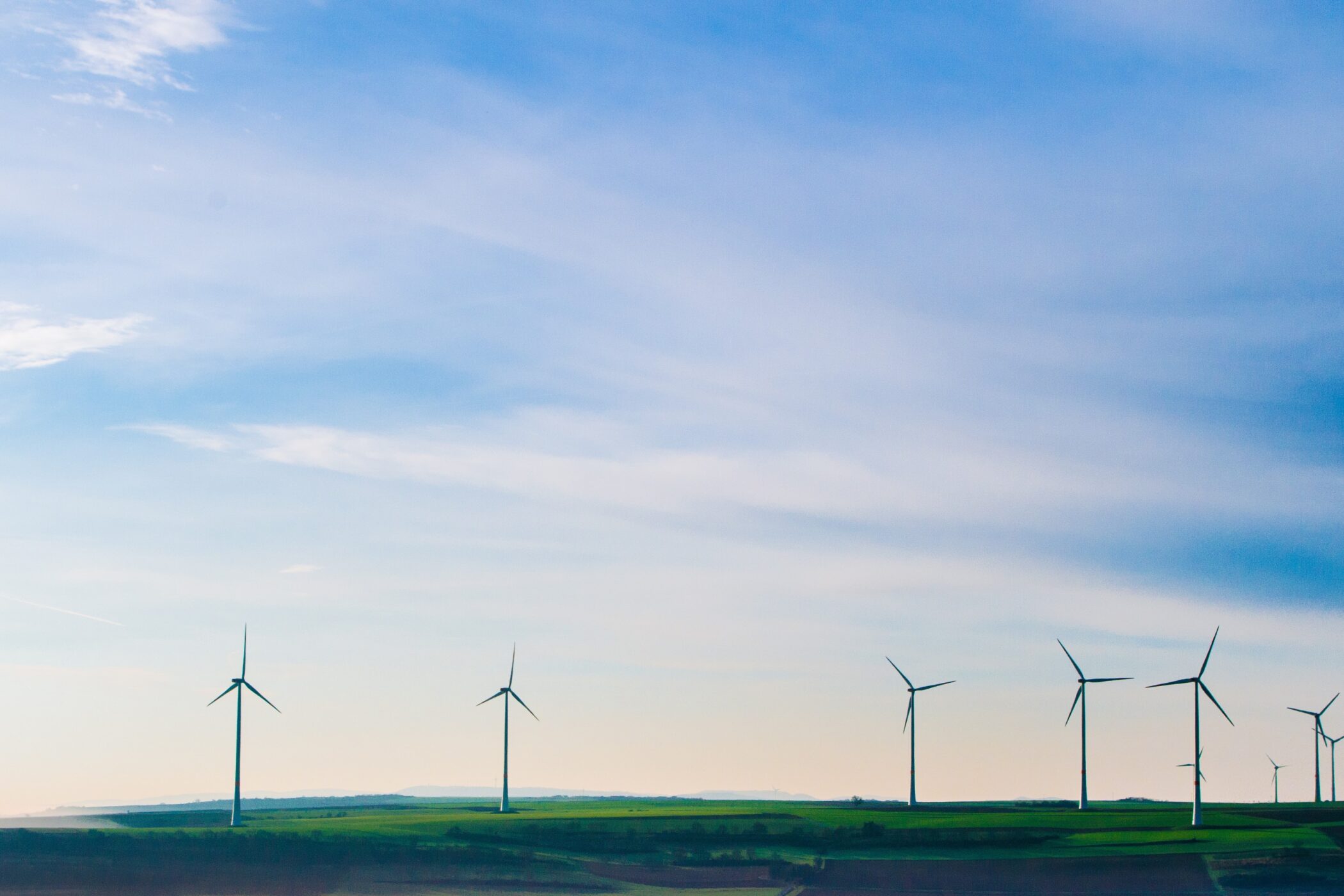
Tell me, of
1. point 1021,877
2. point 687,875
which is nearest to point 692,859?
point 687,875

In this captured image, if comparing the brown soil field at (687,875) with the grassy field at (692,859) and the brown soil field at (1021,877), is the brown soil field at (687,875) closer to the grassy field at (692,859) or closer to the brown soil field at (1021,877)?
the grassy field at (692,859)

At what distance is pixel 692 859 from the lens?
5384 inches

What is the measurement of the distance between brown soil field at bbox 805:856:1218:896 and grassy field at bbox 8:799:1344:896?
24cm

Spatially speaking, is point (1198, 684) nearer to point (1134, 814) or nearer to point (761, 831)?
point (1134, 814)

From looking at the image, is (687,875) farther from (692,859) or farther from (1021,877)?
(1021,877)

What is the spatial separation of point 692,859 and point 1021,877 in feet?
98.5

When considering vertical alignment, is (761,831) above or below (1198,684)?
below

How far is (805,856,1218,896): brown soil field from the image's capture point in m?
116

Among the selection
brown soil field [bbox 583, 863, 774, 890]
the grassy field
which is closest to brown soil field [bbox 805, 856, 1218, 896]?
the grassy field

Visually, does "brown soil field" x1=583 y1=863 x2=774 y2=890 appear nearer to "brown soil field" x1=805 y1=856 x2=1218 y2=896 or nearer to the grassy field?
the grassy field

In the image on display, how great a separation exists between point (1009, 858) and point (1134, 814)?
66.1m

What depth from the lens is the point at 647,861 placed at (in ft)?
448

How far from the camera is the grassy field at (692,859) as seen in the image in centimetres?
11831

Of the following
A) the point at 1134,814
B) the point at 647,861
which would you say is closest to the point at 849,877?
the point at 647,861
